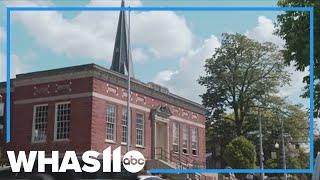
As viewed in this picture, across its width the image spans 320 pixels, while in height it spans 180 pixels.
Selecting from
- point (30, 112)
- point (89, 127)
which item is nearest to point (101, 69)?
point (89, 127)

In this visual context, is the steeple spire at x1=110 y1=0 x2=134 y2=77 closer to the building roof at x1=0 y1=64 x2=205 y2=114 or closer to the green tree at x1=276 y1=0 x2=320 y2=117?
the building roof at x1=0 y1=64 x2=205 y2=114

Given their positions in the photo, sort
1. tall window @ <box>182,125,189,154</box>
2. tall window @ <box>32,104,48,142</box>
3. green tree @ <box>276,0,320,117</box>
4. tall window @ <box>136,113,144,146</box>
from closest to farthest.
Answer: green tree @ <box>276,0,320,117</box>
tall window @ <box>32,104,48,142</box>
tall window @ <box>136,113,144,146</box>
tall window @ <box>182,125,189,154</box>

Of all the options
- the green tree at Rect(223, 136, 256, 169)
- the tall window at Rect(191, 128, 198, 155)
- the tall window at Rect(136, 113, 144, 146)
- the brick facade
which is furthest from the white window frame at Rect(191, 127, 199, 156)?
the tall window at Rect(136, 113, 144, 146)

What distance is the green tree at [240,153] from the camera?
34.1 m

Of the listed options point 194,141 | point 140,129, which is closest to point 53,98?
point 140,129

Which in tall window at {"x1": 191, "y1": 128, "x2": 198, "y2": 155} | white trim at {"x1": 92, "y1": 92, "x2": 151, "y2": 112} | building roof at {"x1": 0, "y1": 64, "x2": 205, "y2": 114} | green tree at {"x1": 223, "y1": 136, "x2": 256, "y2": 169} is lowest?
green tree at {"x1": 223, "y1": 136, "x2": 256, "y2": 169}

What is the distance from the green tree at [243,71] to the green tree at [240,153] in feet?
12.3

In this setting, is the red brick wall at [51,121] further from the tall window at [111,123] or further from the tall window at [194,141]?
the tall window at [194,141]

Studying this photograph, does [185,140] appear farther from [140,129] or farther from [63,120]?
[63,120]

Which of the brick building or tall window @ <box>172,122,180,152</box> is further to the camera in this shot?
tall window @ <box>172,122,180,152</box>

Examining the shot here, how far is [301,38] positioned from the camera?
20.4 metres

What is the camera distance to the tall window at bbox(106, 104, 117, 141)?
32500mm

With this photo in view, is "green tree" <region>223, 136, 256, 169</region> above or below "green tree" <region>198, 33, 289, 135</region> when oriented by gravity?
below

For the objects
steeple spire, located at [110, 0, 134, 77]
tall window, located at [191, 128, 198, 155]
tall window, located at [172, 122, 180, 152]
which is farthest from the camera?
tall window, located at [191, 128, 198, 155]
